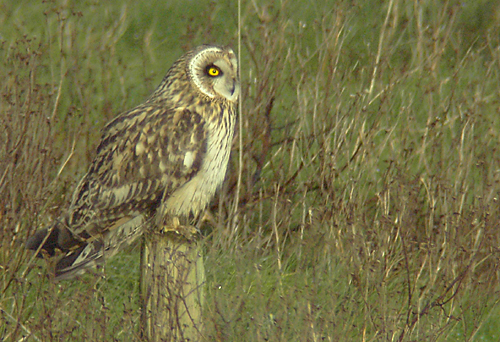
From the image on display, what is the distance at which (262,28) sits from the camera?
183 inches

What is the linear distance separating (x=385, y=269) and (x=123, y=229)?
1.39 meters

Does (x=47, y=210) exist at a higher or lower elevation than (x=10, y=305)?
higher

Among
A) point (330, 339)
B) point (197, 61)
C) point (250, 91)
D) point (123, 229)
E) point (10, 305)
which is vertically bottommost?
point (10, 305)

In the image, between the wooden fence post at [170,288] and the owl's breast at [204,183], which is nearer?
the wooden fence post at [170,288]

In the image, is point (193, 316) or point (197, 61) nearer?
point (193, 316)

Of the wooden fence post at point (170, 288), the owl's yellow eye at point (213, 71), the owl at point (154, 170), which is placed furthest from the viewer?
the owl's yellow eye at point (213, 71)

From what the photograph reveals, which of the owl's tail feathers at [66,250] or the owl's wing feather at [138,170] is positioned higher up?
the owl's wing feather at [138,170]

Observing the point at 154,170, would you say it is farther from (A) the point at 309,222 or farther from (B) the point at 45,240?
(A) the point at 309,222

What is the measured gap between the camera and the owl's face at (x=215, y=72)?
3279 mm

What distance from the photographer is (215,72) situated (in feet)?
11.0

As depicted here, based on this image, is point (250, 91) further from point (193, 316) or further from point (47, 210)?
point (193, 316)

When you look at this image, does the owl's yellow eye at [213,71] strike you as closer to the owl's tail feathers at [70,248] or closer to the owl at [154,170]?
the owl at [154,170]

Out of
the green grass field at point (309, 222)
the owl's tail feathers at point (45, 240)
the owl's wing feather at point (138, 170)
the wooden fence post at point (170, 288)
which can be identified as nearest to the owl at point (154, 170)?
the owl's wing feather at point (138, 170)

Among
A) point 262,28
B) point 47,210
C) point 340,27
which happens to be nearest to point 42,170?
point 47,210
